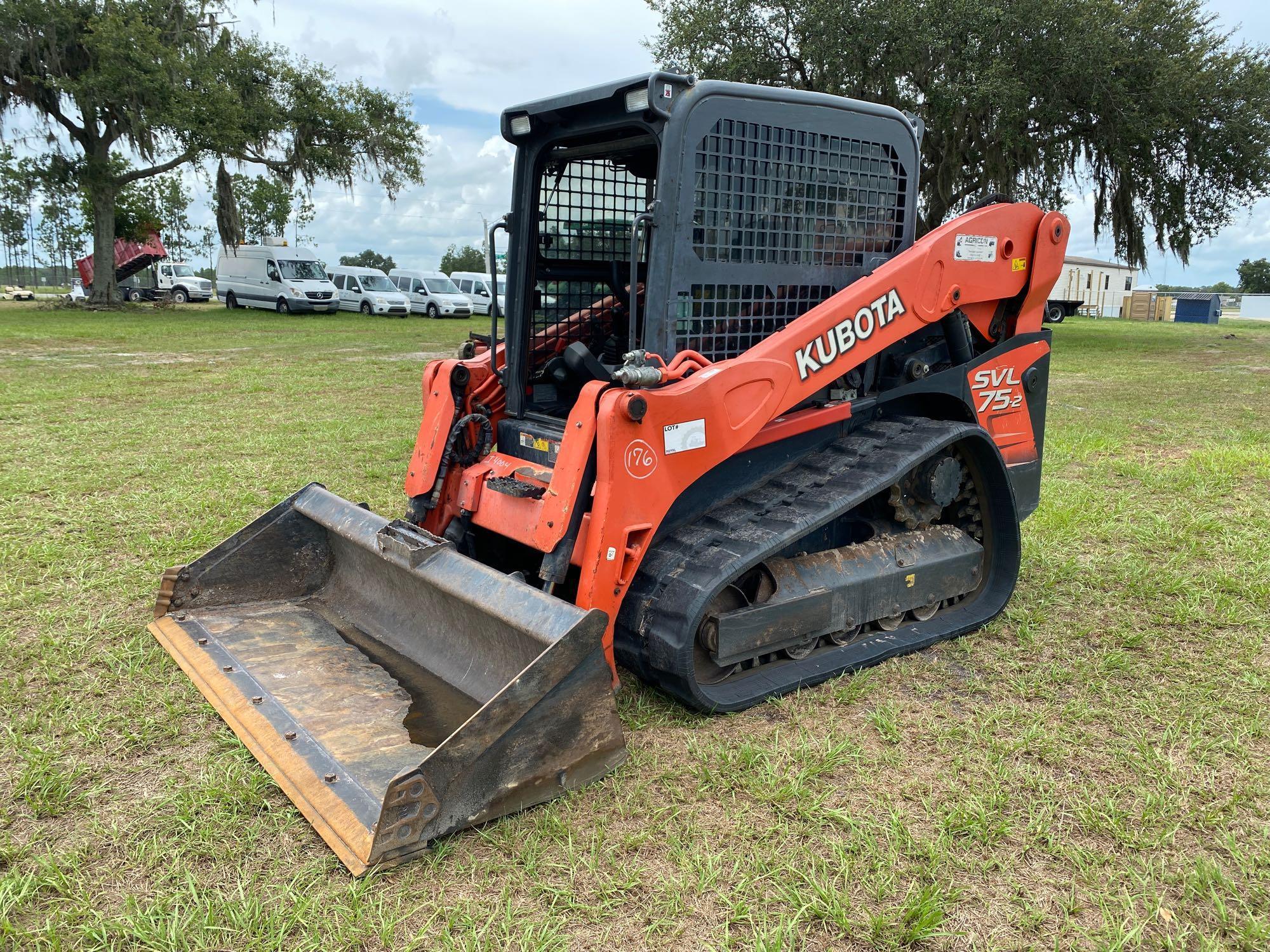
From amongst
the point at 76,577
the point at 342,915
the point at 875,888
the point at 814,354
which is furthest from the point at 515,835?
the point at 76,577

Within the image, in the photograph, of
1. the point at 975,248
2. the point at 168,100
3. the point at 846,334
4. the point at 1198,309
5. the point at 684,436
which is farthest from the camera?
the point at 1198,309

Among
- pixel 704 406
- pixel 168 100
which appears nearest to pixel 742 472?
pixel 704 406

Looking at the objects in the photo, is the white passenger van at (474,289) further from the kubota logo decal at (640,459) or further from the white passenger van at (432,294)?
the kubota logo decal at (640,459)

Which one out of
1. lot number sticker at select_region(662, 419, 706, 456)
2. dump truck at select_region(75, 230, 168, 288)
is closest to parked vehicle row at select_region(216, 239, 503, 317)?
dump truck at select_region(75, 230, 168, 288)

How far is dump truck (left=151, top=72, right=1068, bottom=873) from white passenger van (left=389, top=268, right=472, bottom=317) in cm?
2787

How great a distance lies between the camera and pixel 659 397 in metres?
3.55

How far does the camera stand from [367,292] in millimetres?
31766

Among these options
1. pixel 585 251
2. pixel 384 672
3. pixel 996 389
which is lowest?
pixel 384 672

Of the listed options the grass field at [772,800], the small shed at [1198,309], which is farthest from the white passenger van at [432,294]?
the small shed at [1198,309]

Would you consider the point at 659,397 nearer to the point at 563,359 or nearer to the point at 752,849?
the point at 563,359

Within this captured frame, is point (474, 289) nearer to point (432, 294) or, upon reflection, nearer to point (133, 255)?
point (432, 294)

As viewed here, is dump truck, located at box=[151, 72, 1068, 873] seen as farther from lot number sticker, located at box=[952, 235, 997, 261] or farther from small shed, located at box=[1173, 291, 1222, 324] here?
small shed, located at box=[1173, 291, 1222, 324]

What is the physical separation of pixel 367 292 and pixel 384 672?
2961 centimetres

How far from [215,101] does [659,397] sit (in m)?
26.1
